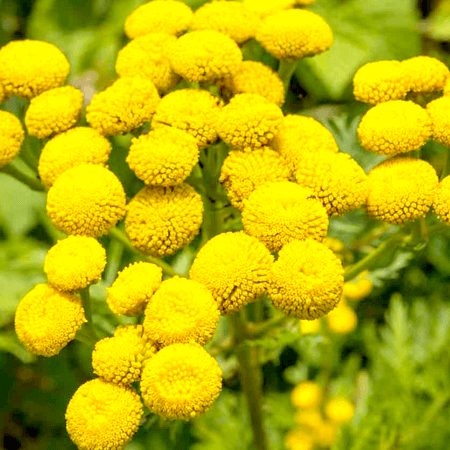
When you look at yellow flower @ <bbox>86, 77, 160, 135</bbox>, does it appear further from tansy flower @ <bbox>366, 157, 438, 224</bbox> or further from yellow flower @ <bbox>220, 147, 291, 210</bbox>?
tansy flower @ <bbox>366, 157, 438, 224</bbox>

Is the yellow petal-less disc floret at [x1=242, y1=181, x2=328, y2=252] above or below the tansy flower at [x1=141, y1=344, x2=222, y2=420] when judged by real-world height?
above

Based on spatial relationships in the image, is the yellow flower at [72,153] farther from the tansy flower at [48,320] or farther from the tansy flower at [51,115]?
the tansy flower at [48,320]

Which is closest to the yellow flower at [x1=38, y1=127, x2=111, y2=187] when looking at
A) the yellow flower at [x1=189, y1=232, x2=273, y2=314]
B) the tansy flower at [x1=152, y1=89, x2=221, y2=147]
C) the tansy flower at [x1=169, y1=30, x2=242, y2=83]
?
the tansy flower at [x1=152, y1=89, x2=221, y2=147]

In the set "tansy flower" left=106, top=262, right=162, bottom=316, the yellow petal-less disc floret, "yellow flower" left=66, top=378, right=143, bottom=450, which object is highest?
the yellow petal-less disc floret

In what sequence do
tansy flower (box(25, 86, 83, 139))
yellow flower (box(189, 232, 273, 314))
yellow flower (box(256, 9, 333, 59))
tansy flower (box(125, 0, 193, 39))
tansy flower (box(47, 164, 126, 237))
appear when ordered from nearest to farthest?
yellow flower (box(189, 232, 273, 314)) < tansy flower (box(47, 164, 126, 237)) < tansy flower (box(25, 86, 83, 139)) < yellow flower (box(256, 9, 333, 59)) < tansy flower (box(125, 0, 193, 39))

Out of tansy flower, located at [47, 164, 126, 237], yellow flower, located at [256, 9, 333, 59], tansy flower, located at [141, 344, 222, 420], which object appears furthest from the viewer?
yellow flower, located at [256, 9, 333, 59]

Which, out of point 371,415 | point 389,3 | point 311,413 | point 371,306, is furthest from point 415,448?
point 389,3

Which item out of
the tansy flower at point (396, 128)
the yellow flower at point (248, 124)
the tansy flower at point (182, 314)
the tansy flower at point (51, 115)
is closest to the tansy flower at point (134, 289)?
the tansy flower at point (182, 314)
